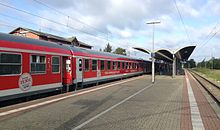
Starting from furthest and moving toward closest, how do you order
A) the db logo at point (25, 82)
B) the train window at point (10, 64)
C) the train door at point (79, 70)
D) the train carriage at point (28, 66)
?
1. the train door at point (79, 70)
2. the db logo at point (25, 82)
3. the train carriage at point (28, 66)
4. the train window at point (10, 64)

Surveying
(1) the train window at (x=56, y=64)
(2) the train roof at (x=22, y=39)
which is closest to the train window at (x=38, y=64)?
(2) the train roof at (x=22, y=39)

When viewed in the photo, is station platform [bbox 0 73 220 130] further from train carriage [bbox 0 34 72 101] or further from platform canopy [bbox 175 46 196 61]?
platform canopy [bbox 175 46 196 61]

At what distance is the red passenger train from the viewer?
1116 cm

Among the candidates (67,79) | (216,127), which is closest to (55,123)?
(216,127)

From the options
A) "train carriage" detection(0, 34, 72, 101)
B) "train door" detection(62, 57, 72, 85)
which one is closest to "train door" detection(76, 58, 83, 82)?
"train door" detection(62, 57, 72, 85)

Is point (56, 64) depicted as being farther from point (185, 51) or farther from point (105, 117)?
point (185, 51)

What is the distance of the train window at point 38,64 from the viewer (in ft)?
42.6

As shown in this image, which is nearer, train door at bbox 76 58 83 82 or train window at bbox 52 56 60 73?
train window at bbox 52 56 60 73

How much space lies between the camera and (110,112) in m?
10.4

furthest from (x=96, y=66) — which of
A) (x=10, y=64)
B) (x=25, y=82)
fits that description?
(x=10, y=64)

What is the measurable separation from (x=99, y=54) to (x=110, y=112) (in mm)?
13780

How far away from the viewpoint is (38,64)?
13430mm

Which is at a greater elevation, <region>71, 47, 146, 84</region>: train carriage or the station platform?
<region>71, 47, 146, 84</region>: train carriage

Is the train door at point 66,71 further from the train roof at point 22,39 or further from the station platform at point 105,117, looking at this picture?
the station platform at point 105,117
